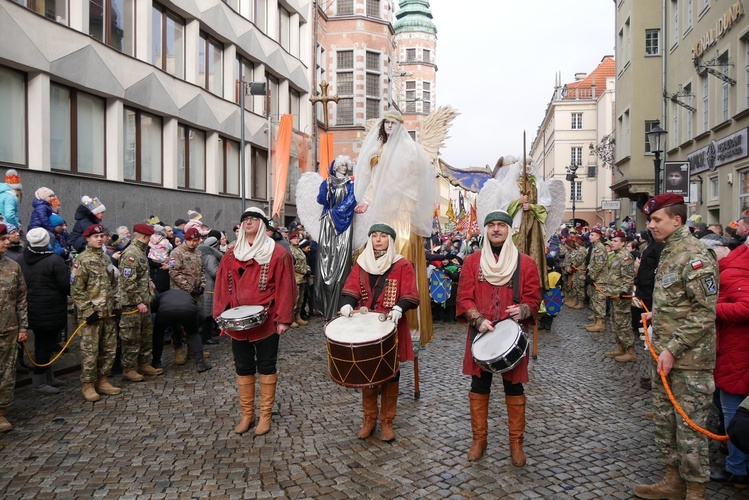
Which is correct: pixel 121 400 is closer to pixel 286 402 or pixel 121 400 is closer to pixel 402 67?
pixel 286 402

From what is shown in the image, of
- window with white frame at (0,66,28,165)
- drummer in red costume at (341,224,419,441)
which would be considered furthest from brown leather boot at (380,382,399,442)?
window with white frame at (0,66,28,165)

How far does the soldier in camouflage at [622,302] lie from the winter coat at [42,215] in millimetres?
8494

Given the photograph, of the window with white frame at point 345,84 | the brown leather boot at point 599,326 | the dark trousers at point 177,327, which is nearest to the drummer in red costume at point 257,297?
the dark trousers at point 177,327

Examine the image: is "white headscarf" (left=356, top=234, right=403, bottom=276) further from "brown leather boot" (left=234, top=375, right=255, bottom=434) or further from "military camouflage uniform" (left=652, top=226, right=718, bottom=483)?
"military camouflage uniform" (left=652, top=226, right=718, bottom=483)

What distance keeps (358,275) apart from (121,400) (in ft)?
10.8

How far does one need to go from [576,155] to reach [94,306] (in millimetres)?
60399

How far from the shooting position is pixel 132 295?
742 cm

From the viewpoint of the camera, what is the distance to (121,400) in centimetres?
663

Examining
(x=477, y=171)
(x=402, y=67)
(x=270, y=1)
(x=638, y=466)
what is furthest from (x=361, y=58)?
(x=638, y=466)

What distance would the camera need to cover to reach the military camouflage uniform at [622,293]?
28.6ft

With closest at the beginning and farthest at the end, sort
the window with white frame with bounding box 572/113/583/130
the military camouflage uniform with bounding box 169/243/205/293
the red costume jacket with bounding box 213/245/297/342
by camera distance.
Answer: the red costume jacket with bounding box 213/245/297/342 < the military camouflage uniform with bounding box 169/243/205/293 < the window with white frame with bounding box 572/113/583/130

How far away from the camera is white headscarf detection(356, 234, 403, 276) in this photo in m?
5.28

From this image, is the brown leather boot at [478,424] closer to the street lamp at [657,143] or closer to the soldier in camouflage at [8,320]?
the soldier in camouflage at [8,320]

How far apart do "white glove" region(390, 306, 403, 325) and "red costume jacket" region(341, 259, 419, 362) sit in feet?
0.69
